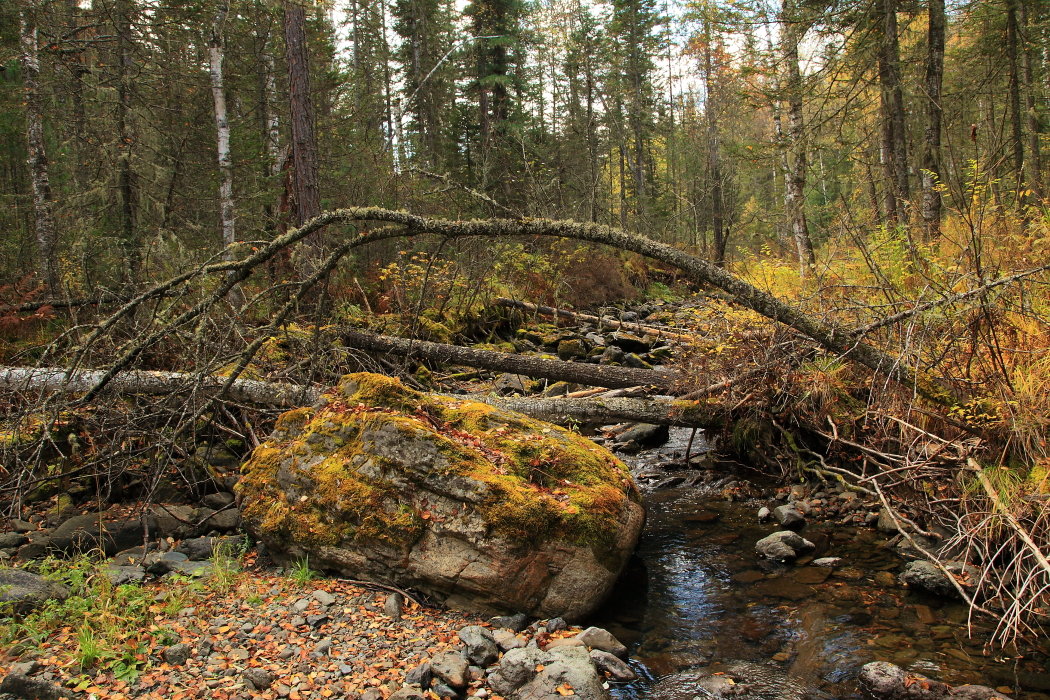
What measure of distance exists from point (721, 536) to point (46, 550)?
226 inches

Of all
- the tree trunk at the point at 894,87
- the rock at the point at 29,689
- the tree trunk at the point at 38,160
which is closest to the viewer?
the rock at the point at 29,689

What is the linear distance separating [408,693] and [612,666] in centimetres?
125

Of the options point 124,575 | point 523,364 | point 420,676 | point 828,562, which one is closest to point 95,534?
point 124,575

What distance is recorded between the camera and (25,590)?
142 inches

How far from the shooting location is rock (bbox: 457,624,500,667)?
3.56 metres

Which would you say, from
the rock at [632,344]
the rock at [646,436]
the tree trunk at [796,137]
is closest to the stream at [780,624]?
the rock at [646,436]

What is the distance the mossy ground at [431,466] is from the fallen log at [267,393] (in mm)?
1069

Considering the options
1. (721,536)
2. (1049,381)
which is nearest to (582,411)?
(721,536)

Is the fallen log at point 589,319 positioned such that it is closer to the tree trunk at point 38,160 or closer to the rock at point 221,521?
the rock at point 221,521

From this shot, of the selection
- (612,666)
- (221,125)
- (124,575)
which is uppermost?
(221,125)

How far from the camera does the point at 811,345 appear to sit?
5715mm

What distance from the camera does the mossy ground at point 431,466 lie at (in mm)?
4215

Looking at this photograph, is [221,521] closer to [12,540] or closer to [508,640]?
[12,540]

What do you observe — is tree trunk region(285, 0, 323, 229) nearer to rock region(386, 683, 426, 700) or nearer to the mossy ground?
the mossy ground
